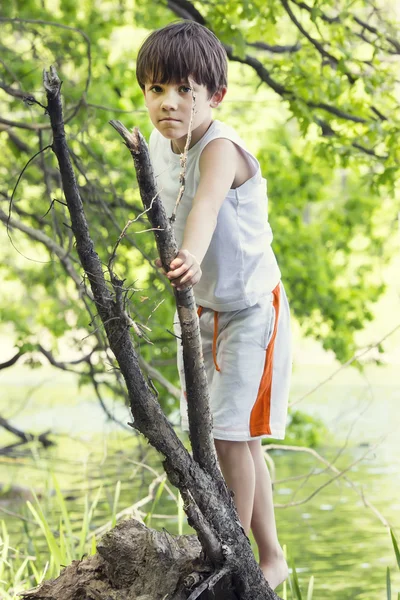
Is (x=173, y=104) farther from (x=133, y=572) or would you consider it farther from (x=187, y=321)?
(x=133, y=572)

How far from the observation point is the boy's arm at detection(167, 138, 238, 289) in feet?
6.27

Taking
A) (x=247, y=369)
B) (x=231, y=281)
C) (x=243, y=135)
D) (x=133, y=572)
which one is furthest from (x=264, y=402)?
(x=243, y=135)

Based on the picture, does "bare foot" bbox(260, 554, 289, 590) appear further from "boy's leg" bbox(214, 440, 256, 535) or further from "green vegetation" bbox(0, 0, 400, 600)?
"green vegetation" bbox(0, 0, 400, 600)

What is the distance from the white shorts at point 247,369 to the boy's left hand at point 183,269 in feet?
1.98

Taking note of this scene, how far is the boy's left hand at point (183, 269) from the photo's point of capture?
1896 millimetres

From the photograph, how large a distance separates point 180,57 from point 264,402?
0.94 meters

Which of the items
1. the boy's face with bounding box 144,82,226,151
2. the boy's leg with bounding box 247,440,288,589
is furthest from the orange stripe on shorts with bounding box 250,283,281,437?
the boy's face with bounding box 144,82,226,151

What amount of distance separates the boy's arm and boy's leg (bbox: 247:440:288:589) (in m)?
0.77

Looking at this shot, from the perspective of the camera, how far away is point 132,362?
2100mm

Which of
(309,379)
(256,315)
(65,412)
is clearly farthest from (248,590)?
(309,379)

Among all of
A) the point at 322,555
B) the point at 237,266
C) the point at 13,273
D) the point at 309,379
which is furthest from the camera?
the point at 309,379

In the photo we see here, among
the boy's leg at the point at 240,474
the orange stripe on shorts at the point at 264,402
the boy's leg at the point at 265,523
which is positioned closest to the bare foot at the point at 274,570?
the boy's leg at the point at 265,523

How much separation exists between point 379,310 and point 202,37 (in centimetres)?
1463

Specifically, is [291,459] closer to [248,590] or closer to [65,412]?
[65,412]
